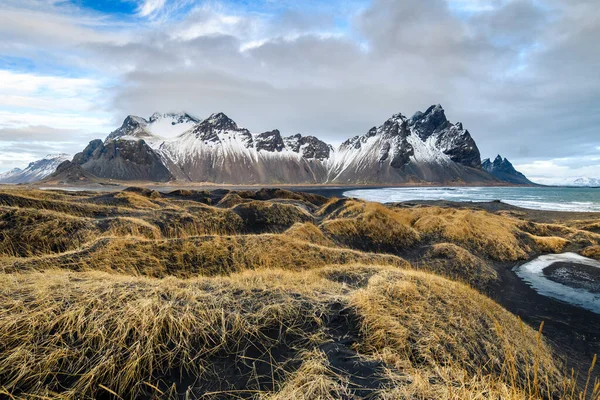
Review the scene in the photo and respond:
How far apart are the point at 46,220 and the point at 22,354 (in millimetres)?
11875

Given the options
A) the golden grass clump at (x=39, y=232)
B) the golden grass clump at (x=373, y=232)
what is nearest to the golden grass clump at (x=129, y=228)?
the golden grass clump at (x=39, y=232)

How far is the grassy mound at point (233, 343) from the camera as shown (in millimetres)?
3561

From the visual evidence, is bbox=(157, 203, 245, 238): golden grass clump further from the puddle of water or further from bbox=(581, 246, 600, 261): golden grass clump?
bbox=(581, 246, 600, 261): golden grass clump

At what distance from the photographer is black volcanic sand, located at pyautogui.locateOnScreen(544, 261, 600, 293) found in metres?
14.5

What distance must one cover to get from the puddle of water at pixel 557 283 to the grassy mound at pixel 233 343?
902 centimetres

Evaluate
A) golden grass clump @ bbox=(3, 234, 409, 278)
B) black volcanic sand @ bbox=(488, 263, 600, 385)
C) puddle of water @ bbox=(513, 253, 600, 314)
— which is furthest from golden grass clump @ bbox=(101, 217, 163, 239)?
puddle of water @ bbox=(513, 253, 600, 314)

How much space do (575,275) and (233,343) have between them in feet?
66.6

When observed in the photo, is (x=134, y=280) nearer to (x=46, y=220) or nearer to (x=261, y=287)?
(x=261, y=287)

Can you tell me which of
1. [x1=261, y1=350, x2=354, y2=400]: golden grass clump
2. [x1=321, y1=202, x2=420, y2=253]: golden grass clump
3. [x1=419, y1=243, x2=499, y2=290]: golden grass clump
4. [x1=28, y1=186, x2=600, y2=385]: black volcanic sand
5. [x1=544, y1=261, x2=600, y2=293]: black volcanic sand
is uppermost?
[x1=261, y1=350, x2=354, y2=400]: golden grass clump

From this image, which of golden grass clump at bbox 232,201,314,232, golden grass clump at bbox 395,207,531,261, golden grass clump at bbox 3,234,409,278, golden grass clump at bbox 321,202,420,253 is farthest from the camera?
golden grass clump at bbox 232,201,314,232

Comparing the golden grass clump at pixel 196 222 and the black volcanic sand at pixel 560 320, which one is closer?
the black volcanic sand at pixel 560 320

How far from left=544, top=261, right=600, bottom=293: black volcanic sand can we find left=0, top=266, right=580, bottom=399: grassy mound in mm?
11807

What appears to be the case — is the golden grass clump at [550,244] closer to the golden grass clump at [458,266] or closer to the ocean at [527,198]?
the golden grass clump at [458,266]

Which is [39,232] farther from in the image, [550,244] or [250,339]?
[550,244]
